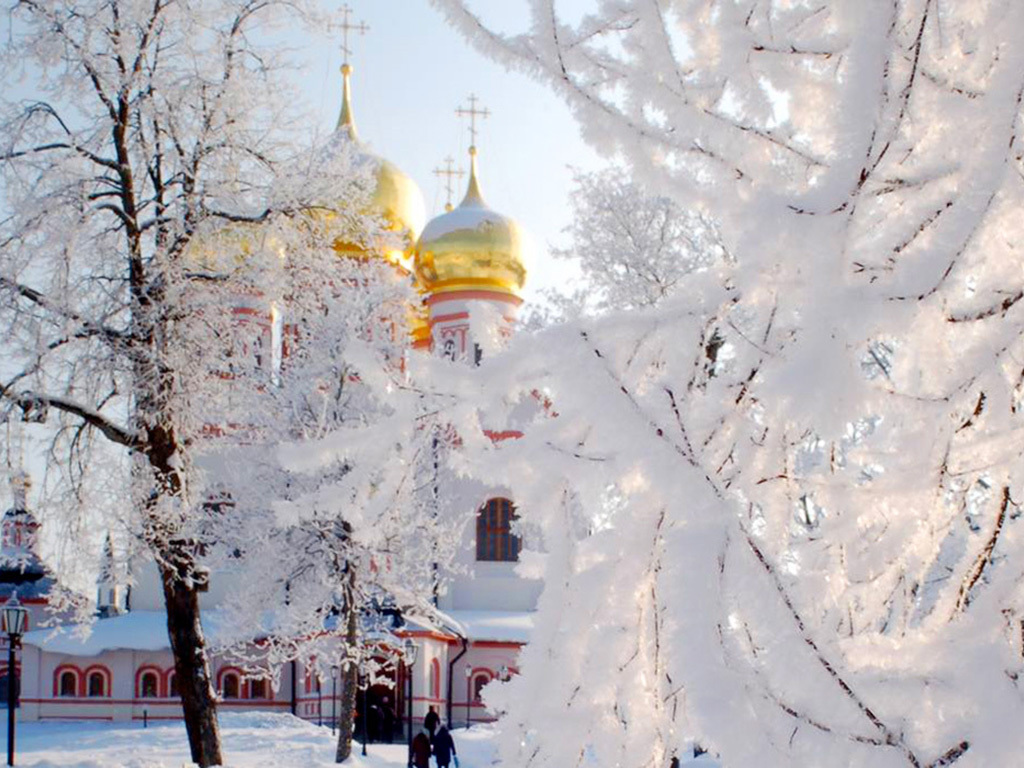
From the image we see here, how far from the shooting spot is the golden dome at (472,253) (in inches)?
1189

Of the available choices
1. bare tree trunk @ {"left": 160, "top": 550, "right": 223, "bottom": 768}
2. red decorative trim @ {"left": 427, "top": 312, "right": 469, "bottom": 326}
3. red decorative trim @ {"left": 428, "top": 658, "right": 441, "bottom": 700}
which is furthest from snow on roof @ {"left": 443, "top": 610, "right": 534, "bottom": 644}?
bare tree trunk @ {"left": 160, "top": 550, "right": 223, "bottom": 768}

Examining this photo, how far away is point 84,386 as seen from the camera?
401 inches

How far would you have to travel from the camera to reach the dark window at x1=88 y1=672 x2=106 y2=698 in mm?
26875

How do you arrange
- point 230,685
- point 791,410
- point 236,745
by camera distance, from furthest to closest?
point 230,685
point 236,745
point 791,410

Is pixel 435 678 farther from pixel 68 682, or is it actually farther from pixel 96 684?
pixel 68 682

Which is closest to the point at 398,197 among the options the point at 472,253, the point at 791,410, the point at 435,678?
the point at 472,253

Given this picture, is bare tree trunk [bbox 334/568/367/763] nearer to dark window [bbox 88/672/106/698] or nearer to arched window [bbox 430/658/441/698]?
arched window [bbox 430/658/441/698]

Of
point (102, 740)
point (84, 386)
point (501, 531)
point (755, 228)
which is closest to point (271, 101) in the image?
point (84, 386)

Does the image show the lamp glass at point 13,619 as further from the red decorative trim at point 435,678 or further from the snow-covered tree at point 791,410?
the snow-covered tree at point 791,410

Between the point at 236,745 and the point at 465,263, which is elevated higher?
the point at 465,263

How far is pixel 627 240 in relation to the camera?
1853 cm

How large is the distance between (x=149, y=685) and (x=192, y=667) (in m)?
17.6

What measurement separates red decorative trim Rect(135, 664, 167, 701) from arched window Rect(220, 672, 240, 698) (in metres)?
1.40

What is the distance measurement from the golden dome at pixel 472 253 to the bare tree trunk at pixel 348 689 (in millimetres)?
12304
